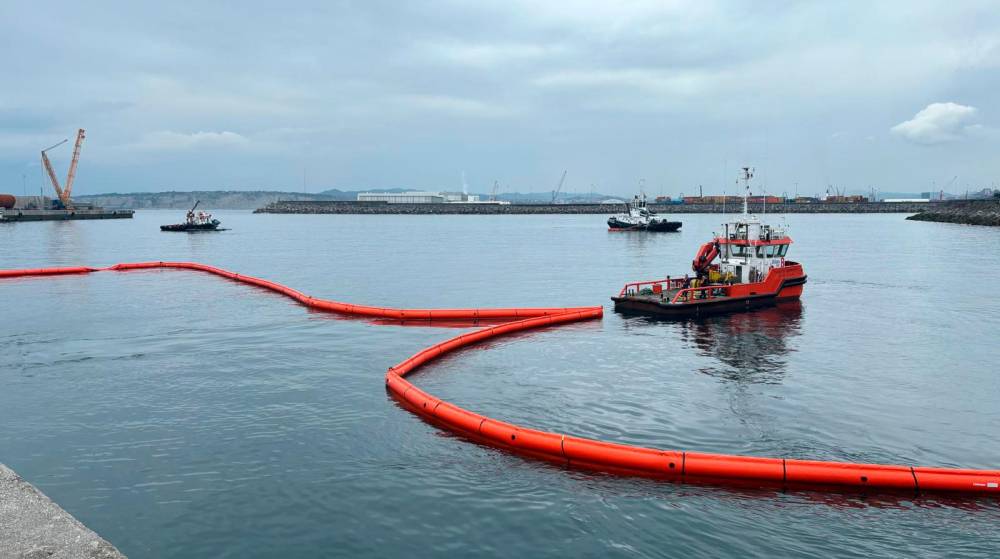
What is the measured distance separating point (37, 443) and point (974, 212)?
232 meters

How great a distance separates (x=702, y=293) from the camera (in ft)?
146

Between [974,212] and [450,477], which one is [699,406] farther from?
[974,212]

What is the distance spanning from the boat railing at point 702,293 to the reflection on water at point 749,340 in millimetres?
1628

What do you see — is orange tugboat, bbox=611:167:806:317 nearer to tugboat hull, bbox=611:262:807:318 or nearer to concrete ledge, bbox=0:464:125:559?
tugboat hull, bbox=611:262:807:318

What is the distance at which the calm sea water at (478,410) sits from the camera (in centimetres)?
1543

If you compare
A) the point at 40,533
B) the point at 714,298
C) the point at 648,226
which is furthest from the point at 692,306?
the point at 648,226

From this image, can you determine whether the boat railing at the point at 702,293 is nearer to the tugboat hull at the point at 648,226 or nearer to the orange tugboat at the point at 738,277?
the orange tugboat at the point at 738,277

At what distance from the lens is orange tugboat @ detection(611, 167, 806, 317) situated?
144ft

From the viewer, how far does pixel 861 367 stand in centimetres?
3078

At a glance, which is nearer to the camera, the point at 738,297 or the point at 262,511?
the point at 262,511

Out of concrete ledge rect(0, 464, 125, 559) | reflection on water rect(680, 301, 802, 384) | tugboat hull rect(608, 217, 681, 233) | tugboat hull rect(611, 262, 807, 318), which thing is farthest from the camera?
tugboat hull rect(608, 217, 681, 233)

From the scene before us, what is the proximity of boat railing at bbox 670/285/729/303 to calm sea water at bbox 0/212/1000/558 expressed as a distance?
2.06 m

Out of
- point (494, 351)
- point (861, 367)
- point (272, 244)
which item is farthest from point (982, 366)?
point (272, 244)

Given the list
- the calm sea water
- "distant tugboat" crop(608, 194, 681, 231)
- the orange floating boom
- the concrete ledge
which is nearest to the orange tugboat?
the calm sea water
